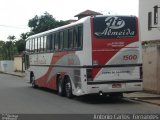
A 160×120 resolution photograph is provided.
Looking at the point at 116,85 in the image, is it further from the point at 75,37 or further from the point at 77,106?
the point at 75,37

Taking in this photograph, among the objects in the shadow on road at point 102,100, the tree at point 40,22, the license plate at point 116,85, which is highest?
the tree at point 40,22

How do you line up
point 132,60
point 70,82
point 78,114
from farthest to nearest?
point 70,82 < point 132,60 < point 78,114

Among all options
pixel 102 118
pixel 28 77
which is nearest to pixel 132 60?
pixel 102 118

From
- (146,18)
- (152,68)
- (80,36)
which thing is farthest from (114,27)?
(146,18)

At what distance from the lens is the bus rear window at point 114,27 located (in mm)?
19750

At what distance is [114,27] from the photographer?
65.4 feet

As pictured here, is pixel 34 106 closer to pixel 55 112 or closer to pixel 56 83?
pixel 55 112

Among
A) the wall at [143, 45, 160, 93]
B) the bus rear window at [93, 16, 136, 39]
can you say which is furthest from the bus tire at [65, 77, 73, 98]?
the wall at [143, 45, 160, 93]

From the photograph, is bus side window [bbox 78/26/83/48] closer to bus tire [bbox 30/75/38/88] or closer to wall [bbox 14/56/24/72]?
bus tire [bbox 30/75/38/88]

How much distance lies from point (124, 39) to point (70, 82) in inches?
136

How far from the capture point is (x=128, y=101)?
68.7ft

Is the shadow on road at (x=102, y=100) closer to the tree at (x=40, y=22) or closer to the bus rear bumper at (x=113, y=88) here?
the bus rear bumper at (x=113, y=88)

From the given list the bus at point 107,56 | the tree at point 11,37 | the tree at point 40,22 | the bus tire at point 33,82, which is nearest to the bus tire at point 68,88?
the bus at point 107,56

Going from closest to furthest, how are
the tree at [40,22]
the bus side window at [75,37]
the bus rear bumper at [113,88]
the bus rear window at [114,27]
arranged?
the bus rear bumper at [113,88], the bus rear window at [114,27], the bus side window at [75,37], the tree at [40,22]
